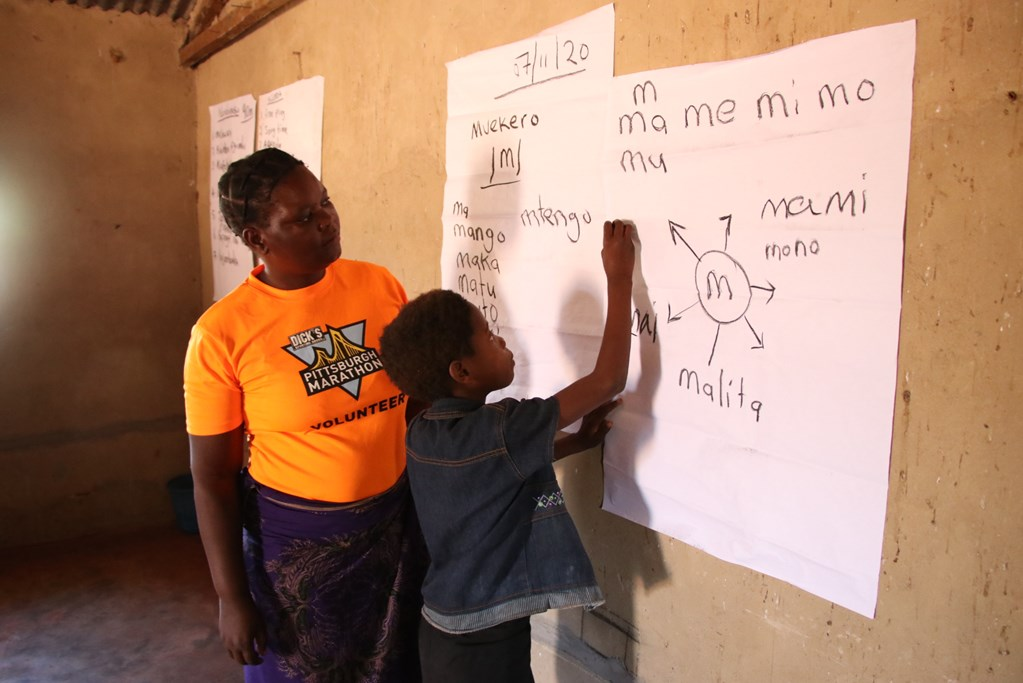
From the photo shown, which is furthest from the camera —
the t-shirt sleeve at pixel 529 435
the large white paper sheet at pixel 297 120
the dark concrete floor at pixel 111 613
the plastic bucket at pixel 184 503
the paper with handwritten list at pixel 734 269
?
the plastic bucket at pixel 184 503

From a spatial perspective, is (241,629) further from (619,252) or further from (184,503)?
(184,503)

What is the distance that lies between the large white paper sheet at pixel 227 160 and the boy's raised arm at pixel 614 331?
6.64ft

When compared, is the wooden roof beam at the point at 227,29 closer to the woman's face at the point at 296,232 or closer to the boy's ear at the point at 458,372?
the woman's face at the point at 296,232

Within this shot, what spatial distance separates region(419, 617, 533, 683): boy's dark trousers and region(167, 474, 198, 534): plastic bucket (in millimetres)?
2966

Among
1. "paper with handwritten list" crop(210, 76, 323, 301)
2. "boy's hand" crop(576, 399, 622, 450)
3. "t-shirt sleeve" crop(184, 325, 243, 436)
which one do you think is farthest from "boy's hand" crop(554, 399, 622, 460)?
"paper with handwritten list" crop(210, 76, 323, 301)

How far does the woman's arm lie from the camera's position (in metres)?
1.34

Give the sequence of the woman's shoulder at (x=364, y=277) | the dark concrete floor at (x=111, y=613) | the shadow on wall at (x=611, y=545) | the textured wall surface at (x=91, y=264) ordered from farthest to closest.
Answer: the textured wall surface at (x=91, y=264), the dark concrete floor at (x=111, y=613), the woman's shoulder at (x=364, y=277), the shadow on wall at (x=611, y=545)

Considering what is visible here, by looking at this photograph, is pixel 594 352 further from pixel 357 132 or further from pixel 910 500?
pixel 357 132

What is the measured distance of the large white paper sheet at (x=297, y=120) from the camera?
241cm

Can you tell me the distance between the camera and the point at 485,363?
117cm

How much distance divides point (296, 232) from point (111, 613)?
2.54 metres

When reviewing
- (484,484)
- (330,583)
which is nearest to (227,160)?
(330,583)

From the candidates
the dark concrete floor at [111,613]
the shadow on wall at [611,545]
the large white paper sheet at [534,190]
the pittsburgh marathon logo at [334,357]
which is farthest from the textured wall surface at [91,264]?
the shadow on wall at [611,545]

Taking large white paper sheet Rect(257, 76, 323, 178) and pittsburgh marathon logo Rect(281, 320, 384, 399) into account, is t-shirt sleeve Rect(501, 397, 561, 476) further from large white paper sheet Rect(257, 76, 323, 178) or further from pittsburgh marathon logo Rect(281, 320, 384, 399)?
large white paper sheet Rect(257, 76, 323, 178)
